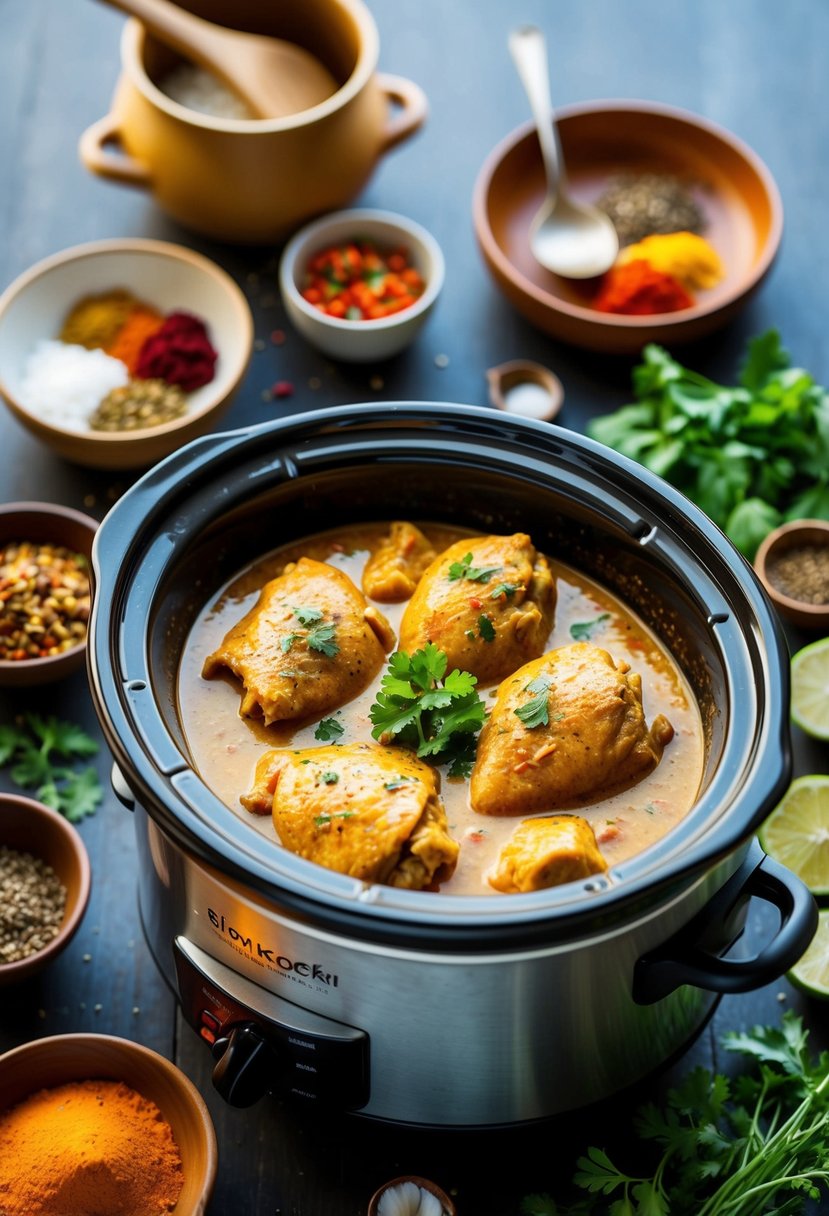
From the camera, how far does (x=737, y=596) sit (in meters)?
2.53

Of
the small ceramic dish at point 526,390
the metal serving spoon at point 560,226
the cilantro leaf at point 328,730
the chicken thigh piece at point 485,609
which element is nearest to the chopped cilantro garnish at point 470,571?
the chicken thigh piece at point 485,609

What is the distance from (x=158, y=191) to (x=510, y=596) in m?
2.10

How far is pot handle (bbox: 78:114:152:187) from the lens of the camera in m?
4.10

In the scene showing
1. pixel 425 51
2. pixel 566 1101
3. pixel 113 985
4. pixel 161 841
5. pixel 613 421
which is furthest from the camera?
pixel 425 51

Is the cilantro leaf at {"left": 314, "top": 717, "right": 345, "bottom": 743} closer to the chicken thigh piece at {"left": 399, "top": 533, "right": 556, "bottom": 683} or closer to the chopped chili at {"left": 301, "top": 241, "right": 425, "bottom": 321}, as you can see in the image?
the chicken thigh piece at {"left": 399, "top": 533, "right": 556, "bottom": 683}

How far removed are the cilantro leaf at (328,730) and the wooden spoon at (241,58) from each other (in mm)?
2128

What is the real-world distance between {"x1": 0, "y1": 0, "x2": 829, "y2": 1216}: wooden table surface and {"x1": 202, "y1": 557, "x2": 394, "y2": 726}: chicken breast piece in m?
0.82

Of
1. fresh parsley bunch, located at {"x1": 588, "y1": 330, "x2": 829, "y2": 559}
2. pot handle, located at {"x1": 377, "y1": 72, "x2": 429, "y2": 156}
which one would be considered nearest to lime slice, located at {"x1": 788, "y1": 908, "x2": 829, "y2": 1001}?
fresh parsley bunch, located at {"x1": 588, "y1": 330, "x2": 829, "y2": 559}

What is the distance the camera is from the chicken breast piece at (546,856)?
231 centimetres

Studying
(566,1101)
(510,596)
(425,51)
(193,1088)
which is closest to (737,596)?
(510,596)

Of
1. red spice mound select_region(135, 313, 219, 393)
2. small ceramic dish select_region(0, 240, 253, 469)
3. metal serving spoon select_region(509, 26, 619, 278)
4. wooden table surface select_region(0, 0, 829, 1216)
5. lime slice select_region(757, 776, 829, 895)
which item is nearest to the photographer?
wooden table surface select_region(0, 0, 829, 1216)

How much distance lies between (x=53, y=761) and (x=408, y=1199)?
4.54 feet

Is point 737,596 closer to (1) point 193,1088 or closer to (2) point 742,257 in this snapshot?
(1) point 193,1088

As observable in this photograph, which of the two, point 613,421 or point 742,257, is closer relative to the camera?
point 613,421
